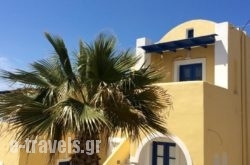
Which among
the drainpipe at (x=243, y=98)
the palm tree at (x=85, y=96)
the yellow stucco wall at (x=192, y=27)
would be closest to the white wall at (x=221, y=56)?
the yellow stucco wall at (x=192, y=27)

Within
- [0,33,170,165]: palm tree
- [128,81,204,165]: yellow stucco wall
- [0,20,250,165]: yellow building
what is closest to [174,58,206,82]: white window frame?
[0,20,250,165]: yellow building

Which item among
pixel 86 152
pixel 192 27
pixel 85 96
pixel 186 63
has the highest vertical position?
pixel 192 27

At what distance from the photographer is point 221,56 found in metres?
20.3

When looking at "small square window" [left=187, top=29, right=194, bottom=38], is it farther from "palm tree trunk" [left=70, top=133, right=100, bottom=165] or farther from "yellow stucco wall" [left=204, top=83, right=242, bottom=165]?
"palm tree trunk" [left=70, top=133, right=100, bottom=165]

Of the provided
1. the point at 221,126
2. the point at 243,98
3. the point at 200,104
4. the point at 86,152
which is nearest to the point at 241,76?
the point at 243,98

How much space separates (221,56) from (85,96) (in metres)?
12.6

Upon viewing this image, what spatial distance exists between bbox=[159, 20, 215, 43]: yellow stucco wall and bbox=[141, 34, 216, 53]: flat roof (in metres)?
1.59

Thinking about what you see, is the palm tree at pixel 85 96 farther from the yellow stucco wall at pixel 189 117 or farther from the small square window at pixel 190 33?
the small square window at pixel 190 33

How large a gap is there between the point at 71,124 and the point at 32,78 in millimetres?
2370

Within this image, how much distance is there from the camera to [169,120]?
58.2ft

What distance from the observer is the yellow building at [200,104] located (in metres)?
16.8

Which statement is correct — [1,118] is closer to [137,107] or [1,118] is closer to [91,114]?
[91,114]

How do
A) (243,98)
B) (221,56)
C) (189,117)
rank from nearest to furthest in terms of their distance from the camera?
(189,117) < (221,56) < (243,98)

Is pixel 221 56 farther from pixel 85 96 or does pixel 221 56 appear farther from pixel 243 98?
pixel 85 96
